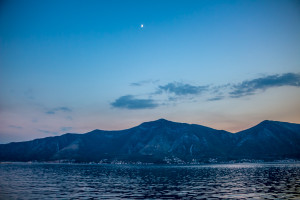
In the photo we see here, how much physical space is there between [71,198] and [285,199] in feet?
150

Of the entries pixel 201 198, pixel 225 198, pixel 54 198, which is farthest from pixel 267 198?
pixel 54 198

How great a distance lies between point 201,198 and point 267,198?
14.1 metres

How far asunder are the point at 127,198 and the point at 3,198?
90.1 ft

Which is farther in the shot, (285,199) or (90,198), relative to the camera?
(90,198)

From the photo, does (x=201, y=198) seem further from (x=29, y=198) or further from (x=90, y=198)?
(x=29, y=198)

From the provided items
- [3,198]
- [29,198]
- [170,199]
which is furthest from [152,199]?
[3,198]

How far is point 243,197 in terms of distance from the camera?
50969mm

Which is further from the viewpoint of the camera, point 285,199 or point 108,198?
point 108,198

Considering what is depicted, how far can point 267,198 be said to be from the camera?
1950 inches

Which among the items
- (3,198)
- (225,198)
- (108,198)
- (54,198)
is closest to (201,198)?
(225,198)

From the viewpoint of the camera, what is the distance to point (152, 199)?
1941 inches

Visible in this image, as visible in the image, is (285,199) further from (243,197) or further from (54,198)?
(54,198)

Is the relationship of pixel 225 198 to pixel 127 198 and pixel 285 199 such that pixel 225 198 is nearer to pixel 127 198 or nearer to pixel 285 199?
pixel 285 199

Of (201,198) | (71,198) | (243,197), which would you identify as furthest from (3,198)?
(243,197)
